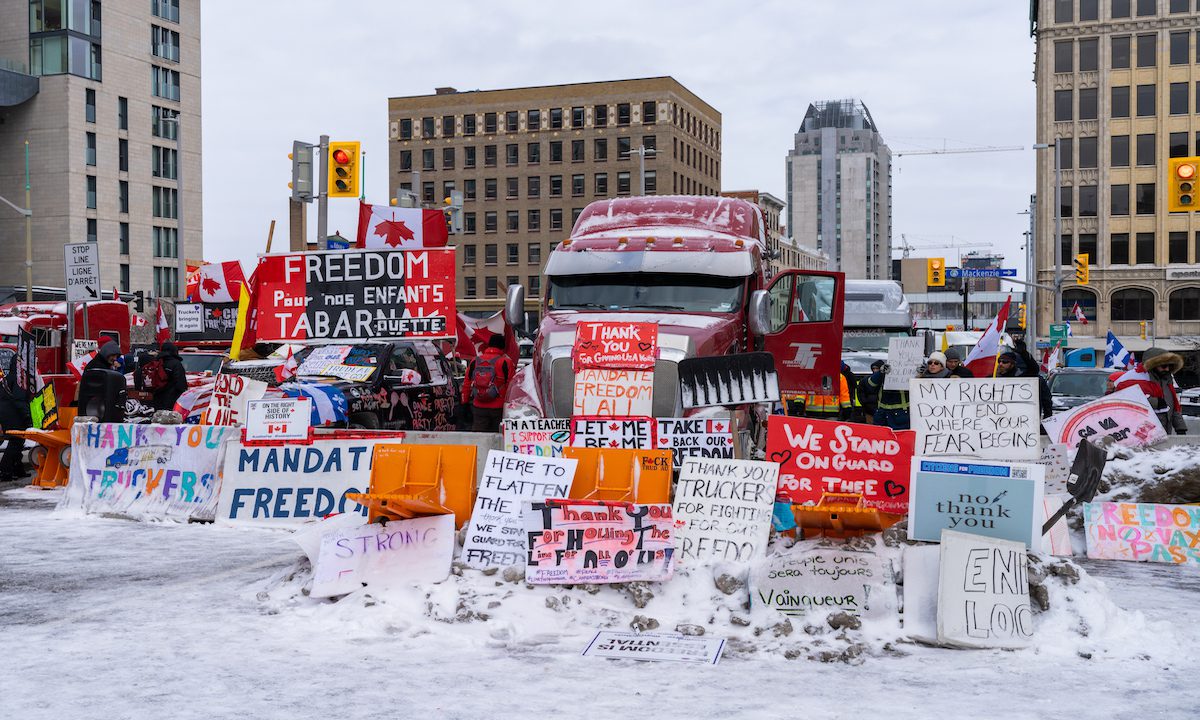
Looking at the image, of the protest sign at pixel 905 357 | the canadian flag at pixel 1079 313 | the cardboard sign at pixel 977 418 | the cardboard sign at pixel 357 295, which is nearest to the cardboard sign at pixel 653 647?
the cardboard sign at pixel 977 418

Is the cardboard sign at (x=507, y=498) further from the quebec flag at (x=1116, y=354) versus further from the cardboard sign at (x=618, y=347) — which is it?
the quebec flag at (x=1116, y=354)

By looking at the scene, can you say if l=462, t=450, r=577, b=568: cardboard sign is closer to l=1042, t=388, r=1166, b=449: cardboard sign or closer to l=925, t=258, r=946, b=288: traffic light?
l=1042, t=388, r=1166, b=449: cardboard sign

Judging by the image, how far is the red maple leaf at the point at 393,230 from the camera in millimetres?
16016

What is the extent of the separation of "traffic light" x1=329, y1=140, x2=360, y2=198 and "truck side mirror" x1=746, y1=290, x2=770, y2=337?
896 centimetres

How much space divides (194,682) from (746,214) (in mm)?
10720

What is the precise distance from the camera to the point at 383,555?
27.4 ft

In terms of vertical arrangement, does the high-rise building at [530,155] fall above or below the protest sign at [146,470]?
above

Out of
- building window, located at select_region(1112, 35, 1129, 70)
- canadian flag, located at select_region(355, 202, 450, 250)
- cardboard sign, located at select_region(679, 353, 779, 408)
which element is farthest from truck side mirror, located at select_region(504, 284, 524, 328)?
building window, located at select_region(1112, 35, 1129, 70)

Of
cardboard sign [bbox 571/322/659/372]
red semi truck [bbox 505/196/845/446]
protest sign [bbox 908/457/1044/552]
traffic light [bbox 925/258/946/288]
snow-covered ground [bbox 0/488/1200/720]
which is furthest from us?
traffic light [bbox 925/258/946/288]

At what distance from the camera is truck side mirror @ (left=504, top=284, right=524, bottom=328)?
14.4m

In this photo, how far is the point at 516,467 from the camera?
9039mm

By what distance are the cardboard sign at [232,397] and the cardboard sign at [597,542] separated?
591 centimetres

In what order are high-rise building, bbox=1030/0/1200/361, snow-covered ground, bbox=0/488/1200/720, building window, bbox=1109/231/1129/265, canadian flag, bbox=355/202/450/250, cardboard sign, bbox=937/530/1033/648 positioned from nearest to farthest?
snow-covered ground, bbox=0/488/1200/720
cardboard sign, bbox=937/530/1033/648
canadian flag, bbox=355/202/450/250
high-rise building, bbox=1030/0/1200/361
building window, bbox=1109/231/1129/265

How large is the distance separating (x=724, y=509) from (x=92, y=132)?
71729 mm
